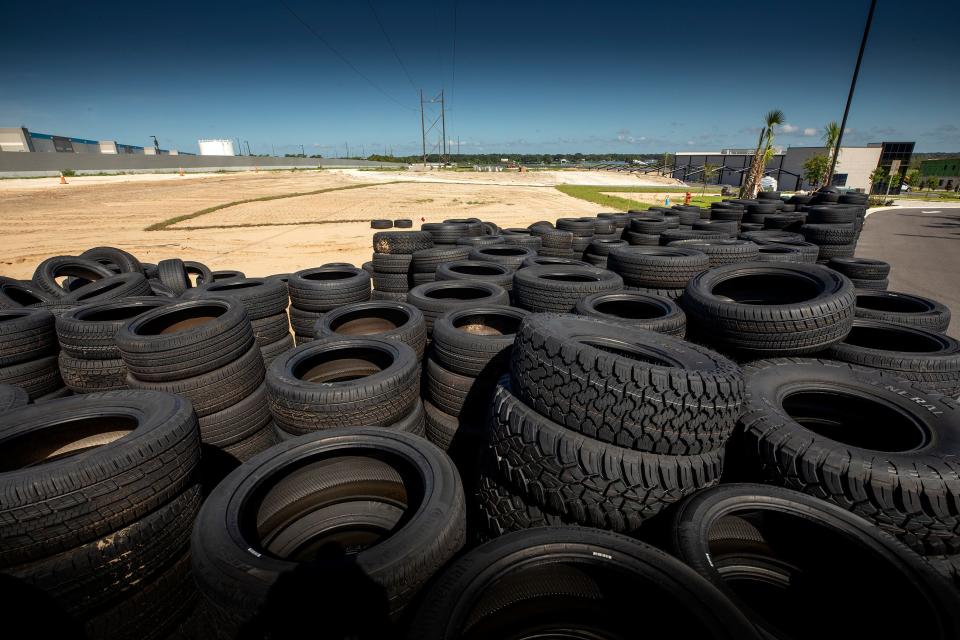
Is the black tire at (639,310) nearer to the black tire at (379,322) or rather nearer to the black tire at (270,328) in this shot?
the black tire at (379,322)

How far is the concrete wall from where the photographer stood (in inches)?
2128

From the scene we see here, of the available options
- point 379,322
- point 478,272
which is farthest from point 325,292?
point 478,272

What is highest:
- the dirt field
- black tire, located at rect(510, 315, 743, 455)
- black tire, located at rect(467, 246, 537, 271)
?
black tire, located at rect(510, 315, 743, 455)

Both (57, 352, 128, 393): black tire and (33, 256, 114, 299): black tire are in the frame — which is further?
(33, 256, 114, 299): black tire

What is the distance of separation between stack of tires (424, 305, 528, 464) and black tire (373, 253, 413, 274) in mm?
4133

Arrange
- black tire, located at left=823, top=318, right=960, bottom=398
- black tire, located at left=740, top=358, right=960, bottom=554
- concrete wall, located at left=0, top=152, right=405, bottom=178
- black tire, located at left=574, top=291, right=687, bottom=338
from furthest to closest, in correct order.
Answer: concrete wall, located at left=0, top=152, right=405, bottom=178 < black tire, located at left=574, top=291, right=687, bottom=338 < black tire, located at left=823, top=318, right=960, bottom=398 < black tire, located at left=740, top=358, right=960, bottom=554

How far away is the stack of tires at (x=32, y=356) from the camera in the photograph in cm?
483

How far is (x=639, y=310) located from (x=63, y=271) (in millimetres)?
10635

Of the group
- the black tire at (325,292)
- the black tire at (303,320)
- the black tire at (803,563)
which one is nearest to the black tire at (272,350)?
the black tire at (303,320)

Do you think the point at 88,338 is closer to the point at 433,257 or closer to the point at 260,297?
the point at 260,297

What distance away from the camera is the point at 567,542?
2211 millimetres

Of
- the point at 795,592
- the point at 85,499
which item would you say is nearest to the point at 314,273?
the point at 85,499

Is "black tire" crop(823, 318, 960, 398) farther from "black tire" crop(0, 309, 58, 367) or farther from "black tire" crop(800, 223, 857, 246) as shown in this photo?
"black tire" crop(0, 309, 58, 367)

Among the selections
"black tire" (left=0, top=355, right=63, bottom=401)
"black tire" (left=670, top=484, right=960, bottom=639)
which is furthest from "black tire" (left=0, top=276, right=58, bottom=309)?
"black tire" (left=670, top=484, right=960, bottom=639)
